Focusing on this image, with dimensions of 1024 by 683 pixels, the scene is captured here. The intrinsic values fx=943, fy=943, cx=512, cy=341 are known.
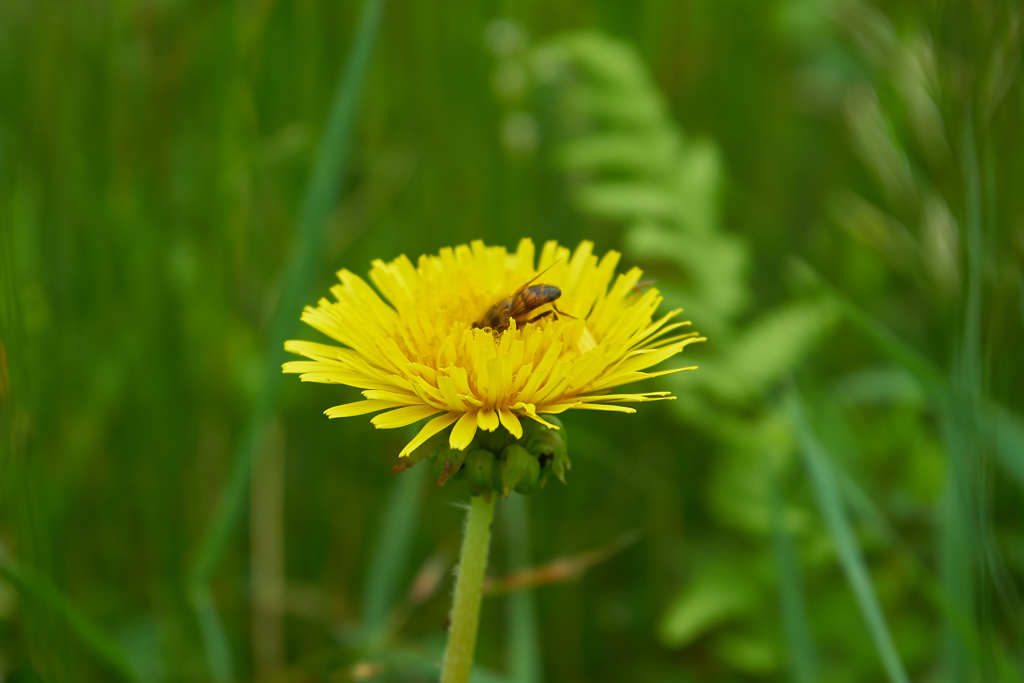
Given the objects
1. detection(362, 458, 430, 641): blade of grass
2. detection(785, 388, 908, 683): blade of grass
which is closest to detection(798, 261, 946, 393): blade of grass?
detection(785, 388, 908, 683): blade of grass

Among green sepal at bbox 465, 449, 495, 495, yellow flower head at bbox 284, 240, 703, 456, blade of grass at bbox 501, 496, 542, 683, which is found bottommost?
blade of grass at bbox 501, 496, 542, 683

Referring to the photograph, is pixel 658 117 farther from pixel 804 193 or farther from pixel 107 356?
pixel 107 356

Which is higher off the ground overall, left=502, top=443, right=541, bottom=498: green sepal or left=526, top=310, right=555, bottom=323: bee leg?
left=526, top=310, right=555, bottom=323: bee leg

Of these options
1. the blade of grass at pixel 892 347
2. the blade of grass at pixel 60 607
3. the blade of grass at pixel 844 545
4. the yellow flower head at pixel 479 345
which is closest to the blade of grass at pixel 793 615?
the blade of grass at pixel 844 545

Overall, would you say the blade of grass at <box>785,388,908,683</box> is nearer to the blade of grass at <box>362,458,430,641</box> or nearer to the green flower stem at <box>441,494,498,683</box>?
the green flower stem at <box>441,494,498,683</box>

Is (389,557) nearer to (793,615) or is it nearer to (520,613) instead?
(520,613)

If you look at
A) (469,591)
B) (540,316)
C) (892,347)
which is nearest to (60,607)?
(469,591)
